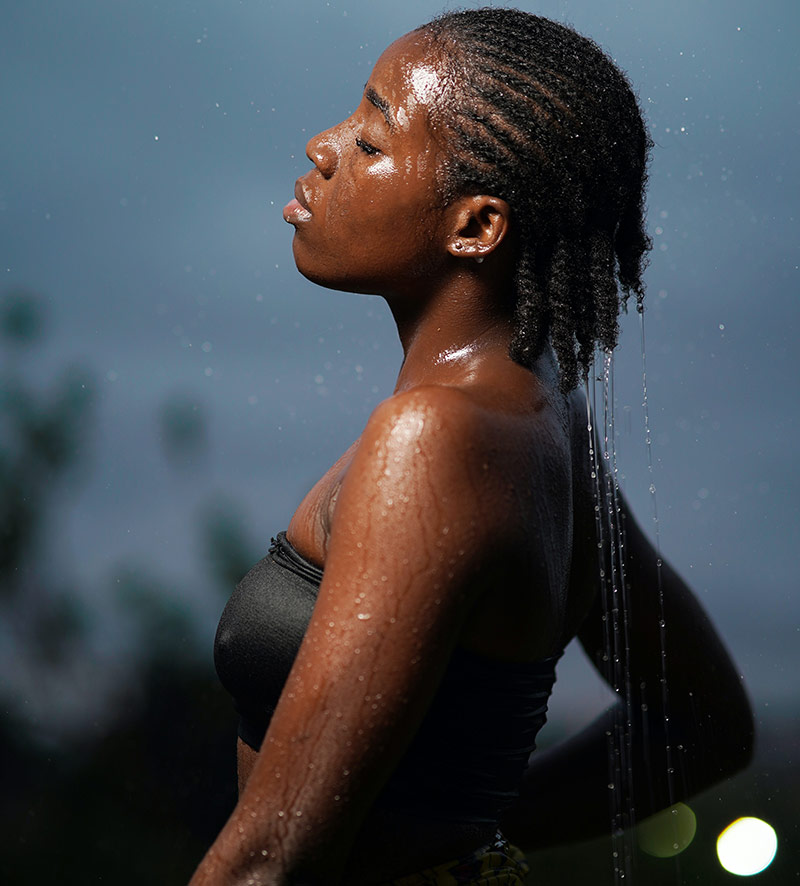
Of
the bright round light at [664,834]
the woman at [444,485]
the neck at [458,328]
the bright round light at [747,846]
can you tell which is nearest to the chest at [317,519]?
the woman at [444,485]

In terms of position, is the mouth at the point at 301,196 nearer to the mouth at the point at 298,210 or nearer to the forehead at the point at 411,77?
the mouth at the point at 298,210

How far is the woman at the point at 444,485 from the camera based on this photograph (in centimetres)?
76

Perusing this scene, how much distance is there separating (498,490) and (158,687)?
2.60 m

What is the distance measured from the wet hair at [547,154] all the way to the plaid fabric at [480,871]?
0.45 m

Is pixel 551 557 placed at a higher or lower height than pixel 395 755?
higher

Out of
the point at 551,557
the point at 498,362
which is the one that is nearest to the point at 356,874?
the point at 551,557

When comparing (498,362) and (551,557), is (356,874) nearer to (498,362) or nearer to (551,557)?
(551,557)

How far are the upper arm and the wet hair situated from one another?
0.83 ft

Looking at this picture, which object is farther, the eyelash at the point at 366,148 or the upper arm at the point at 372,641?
the eyelash at the point at 366,148

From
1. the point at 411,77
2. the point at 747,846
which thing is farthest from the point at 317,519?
the point at 747,846

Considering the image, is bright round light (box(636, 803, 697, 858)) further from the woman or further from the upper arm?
the upper arm

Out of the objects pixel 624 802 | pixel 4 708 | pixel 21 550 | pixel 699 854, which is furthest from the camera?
pixel 21 550

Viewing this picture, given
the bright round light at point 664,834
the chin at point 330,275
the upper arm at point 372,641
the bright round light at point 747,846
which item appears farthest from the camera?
the bright round light at point 747,846

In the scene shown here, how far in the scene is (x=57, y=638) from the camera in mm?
3213
